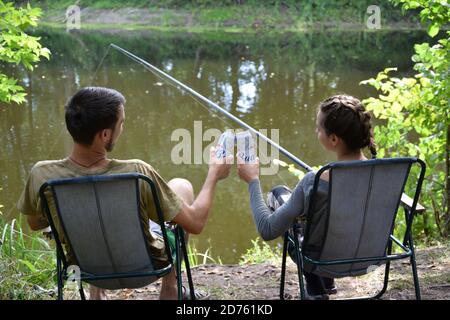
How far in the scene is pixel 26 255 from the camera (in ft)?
10.8

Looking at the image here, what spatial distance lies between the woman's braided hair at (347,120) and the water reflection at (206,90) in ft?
9.71

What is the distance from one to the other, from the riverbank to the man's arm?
59.9 feet

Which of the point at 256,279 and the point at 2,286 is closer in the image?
the point at 2,286

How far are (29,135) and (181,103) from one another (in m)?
2.63

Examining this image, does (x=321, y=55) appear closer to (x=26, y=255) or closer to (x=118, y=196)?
(x=26, y=255)

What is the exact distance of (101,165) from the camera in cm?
196

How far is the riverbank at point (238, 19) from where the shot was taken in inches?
778

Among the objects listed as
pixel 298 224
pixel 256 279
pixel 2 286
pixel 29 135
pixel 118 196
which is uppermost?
pixel 118 196

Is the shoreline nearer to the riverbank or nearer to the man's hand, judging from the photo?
the riverbank

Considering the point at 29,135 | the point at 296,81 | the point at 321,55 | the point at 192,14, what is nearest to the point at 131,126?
the point at 29,135

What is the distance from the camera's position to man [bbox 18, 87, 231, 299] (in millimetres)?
1896

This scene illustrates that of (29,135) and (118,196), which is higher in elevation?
(118,196)

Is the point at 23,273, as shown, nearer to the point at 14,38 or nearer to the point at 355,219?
the point at 14,38
